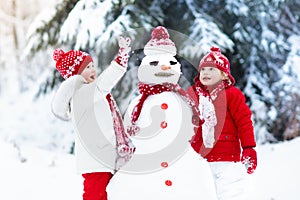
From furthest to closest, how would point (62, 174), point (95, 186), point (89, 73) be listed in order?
point (62, 174), point (89, 73), point (95, 186)

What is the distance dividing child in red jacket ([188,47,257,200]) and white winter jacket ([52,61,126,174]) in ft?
1.86

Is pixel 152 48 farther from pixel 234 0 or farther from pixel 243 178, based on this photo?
pixel 234 0

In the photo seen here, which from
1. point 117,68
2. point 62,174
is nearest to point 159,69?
point 117,68

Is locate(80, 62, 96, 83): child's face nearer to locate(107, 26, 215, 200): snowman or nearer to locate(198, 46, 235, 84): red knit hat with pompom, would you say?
locate(107, 26, 215, 200): snowman

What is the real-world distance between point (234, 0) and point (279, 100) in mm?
1382

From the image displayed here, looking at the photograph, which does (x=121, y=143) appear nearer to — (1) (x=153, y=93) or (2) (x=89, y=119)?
(2) (x=89, y=119)

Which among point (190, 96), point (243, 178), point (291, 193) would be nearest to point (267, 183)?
point (291, 193)

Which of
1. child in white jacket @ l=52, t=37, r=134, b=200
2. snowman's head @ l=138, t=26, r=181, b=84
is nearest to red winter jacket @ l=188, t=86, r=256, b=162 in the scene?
snowman's head @ l=138, t=26, r=181, b=84

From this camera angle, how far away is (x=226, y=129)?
9.38 ft

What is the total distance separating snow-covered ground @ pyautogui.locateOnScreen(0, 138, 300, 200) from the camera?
4059 millimetres

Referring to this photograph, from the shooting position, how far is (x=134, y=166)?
8.93 feet

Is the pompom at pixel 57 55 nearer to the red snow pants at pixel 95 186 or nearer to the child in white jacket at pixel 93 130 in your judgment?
the child in white jacket at pixel 93 130

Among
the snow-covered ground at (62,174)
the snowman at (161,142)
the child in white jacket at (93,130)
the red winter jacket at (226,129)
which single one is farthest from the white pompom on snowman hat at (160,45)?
the snow-covered ground at (62,174)

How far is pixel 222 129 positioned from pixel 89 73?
36.0 inches
